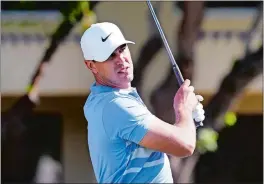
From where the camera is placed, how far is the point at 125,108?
2.55 m

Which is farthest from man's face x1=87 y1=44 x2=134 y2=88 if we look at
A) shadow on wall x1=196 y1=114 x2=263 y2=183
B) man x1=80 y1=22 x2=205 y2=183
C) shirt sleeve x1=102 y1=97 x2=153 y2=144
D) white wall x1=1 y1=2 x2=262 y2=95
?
shadow on wall x1=196 y1=114 x2=263 y2=183

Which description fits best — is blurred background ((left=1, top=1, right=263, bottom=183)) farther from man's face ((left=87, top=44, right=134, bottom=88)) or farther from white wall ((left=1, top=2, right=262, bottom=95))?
man's face ((left=87, top=44, right=134, bottom=88))

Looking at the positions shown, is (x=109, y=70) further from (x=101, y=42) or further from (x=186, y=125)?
(x=186, y=125)

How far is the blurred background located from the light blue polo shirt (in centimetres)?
353

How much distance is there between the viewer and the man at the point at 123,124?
251 cm

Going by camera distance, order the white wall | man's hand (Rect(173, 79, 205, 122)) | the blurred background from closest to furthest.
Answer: man's hand (Rect(173, 79, 205, 122)) → the blurred background → the white wall

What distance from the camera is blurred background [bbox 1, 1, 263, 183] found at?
6.35 m

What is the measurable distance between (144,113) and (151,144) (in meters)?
0.11

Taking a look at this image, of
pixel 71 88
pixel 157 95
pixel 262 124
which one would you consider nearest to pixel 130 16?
pixel 71 88

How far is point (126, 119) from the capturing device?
2533mm

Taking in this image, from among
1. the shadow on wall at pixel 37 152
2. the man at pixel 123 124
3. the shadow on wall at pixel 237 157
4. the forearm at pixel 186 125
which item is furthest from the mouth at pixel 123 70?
the shadow on wall at pixel 237 157

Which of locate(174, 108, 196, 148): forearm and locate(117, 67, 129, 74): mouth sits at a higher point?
locate(117, 67, 129, 74): mouth

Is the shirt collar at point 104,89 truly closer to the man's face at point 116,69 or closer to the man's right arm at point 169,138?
the man's face at point 116,69

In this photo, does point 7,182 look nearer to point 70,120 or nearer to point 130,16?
point 70,120
